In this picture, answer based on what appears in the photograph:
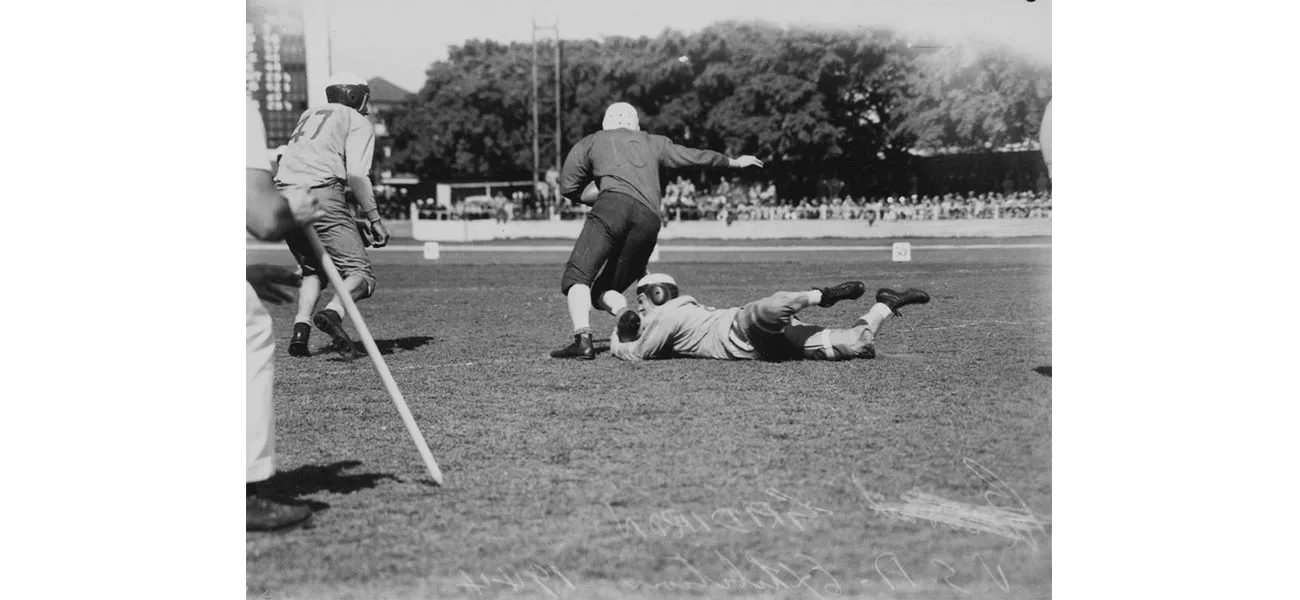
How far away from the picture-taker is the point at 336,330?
6738 millimetres

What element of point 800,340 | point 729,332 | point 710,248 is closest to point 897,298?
point 800,340

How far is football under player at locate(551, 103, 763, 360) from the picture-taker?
689 cm

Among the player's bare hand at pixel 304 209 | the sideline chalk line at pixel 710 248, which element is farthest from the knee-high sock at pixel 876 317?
the player's bare hand at pixel 304 209

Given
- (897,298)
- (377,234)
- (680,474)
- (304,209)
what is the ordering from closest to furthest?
(304,209)
(680,474)
(897,298)
(377,234)

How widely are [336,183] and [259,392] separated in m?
2.83

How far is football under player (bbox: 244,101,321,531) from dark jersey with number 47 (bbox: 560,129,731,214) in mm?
2593

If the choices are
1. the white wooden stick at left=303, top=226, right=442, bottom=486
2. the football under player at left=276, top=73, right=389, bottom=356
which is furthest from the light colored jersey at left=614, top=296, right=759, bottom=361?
the white wooden stick at left=303, top=226, right=442, bottom=486

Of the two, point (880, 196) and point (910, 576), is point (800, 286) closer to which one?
point (880, 196)

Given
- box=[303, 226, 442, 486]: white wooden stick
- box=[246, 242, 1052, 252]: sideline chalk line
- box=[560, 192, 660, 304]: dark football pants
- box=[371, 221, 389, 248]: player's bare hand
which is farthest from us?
box=[246, 242, 1052, 252]: sideline chalk line

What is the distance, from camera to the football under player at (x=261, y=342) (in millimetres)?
4250

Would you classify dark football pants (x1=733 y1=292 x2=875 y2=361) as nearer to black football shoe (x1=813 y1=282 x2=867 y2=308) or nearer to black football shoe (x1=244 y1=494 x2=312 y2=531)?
black football shoe (x1=813 y1=282 x2=867 y2=308)

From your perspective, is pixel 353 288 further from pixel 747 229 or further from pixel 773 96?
pixel 747 229

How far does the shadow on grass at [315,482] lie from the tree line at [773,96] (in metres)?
2.00

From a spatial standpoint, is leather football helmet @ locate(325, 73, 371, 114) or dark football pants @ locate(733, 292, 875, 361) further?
dark football pants @ locate(733, 292, 875, 361)
